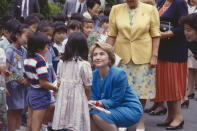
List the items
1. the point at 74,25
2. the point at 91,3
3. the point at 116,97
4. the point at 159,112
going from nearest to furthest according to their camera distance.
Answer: the point at 116,97 → the point at 74,25 → the point at 159,112 → the point at 91,3

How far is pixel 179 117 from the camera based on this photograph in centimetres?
650

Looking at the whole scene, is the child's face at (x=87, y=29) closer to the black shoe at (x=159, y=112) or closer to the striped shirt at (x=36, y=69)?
the black shoe at (x=159, y=112)

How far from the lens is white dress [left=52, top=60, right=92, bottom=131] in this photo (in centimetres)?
470

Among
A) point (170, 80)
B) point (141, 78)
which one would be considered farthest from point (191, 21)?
point (170, 80)

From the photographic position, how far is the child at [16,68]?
536cm

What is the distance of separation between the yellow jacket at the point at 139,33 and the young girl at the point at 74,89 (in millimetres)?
1304

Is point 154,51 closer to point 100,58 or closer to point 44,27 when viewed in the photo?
point 100,58

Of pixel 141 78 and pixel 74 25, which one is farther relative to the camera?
pixel 74 25

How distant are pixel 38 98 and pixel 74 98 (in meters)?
0.57

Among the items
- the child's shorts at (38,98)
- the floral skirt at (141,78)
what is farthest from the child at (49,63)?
the floral skirt at (141,78)

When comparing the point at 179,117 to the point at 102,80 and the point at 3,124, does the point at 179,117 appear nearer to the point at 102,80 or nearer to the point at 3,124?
the point at 102,80

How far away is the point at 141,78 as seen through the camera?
6039mm

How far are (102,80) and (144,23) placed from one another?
1256 millimetres

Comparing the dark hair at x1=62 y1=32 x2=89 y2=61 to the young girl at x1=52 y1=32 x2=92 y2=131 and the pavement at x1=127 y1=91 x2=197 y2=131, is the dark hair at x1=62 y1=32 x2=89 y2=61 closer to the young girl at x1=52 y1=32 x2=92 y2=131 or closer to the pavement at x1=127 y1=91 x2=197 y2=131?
the young girl at x1=52 y1=32 x2=92 y2=131
